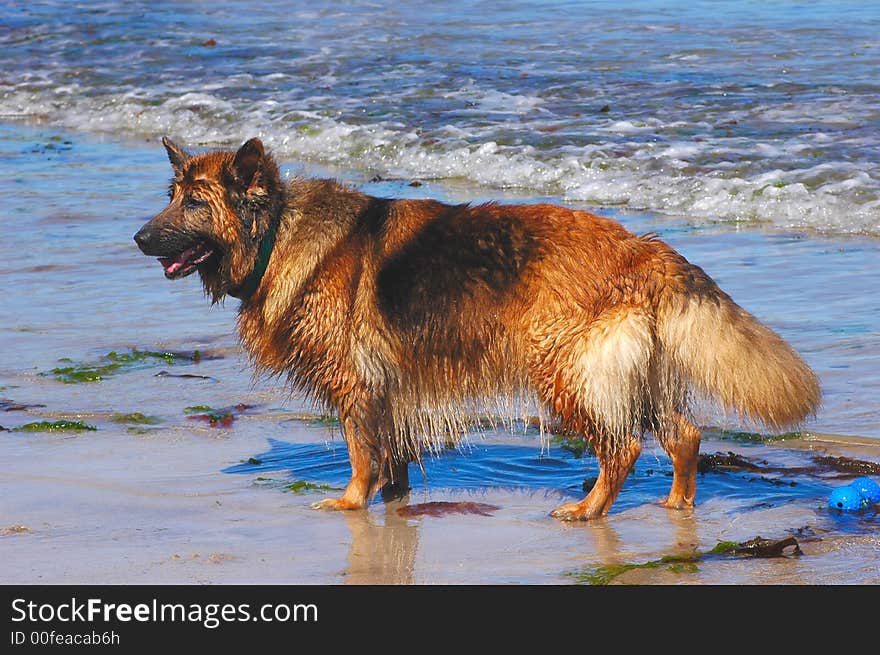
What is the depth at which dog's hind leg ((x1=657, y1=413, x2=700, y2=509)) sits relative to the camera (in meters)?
5.63

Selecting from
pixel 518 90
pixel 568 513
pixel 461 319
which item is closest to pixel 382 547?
pixel 568 513

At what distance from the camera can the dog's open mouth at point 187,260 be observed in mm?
A: 5906

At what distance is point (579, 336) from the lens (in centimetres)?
538

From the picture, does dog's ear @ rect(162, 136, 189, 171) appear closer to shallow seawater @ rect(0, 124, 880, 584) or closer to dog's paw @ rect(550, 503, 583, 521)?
shallow seawater @ rect(0, 124, 880, 584)

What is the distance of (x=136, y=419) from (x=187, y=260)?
124cm

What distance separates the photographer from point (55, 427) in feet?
21.6

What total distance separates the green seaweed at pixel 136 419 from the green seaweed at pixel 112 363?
2.20ft

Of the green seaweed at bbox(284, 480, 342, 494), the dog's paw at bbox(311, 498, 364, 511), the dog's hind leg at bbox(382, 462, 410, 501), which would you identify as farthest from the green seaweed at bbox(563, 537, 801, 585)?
the green seaweed at bbox(284, 480, 342, 494)

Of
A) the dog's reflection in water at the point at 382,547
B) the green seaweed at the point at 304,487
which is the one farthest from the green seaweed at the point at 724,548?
the green seaweed at the point at 304,487

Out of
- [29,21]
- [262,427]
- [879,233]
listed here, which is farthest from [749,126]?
[29,21]

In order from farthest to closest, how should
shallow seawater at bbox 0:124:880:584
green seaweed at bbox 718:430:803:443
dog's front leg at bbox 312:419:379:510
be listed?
green seaweed at bbox 718:430:803:443 < dog's front leg at bbox 312:419:379:510 < shallow seawater at bbox 0:124:880:584

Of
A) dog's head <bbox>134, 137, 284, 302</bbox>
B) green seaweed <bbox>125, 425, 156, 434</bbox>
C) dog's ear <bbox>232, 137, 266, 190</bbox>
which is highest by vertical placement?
dog's ear <bbox>232, 137, 266, 190</bbox>

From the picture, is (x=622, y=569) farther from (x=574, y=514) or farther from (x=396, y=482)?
(x=396, y=482)
